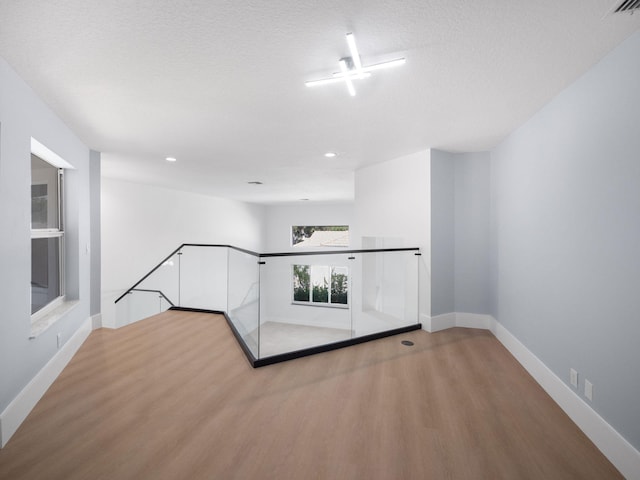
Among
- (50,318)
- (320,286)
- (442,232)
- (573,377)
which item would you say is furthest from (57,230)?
(320,286)

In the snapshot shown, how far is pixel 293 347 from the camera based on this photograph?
359cm

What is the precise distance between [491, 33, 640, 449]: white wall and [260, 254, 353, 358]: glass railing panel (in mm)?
2070

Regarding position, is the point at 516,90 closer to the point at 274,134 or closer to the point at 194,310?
the point at 274,134

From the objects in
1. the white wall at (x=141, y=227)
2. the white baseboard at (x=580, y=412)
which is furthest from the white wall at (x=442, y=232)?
the white wall at (x=141, y=227)

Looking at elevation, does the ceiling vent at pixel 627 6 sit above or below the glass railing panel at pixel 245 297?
above

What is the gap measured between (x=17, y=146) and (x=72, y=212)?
158cm

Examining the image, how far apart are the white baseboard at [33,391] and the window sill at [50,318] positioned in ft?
1.06

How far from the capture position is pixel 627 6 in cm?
149

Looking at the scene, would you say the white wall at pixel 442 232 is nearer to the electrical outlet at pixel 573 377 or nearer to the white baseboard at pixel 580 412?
the white baseboard at pixel 580 412

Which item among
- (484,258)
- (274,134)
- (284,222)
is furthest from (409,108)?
(284,222)

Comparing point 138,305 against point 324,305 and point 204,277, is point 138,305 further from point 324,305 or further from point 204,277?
point 324,305

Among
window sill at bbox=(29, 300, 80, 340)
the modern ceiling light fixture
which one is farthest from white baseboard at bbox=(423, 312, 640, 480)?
window sill at bbox=(29, 300, 80, 340)

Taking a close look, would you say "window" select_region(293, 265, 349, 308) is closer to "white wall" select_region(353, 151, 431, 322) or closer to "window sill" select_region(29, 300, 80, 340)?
"white wall" select_region(353, 151, 431, 322)

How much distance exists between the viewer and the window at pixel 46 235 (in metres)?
2.90
